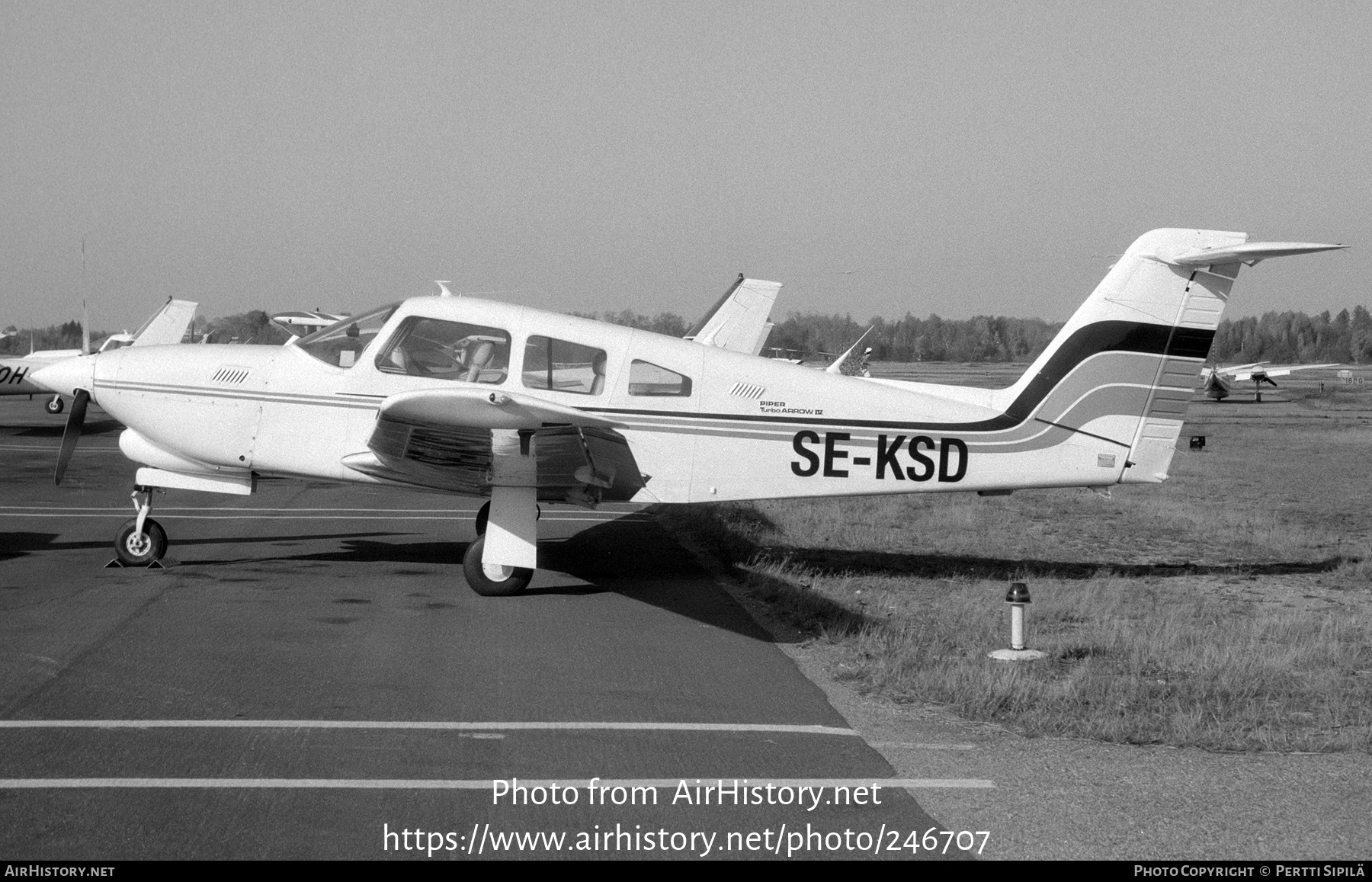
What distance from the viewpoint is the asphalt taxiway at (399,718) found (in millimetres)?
4629

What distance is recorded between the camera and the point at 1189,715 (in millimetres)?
6449

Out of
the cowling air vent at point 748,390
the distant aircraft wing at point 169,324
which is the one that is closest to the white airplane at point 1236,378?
the distant aircraft wing at point 169,324

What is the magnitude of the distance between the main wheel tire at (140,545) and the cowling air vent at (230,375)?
4.96 ft

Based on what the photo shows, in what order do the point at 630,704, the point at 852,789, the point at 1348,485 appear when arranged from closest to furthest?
the point at 852,789 → the point at 630,704 → the point at 1348,485

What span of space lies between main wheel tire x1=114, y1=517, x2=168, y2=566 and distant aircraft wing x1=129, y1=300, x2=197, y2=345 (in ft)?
80.1

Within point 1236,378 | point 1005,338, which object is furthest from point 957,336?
point 1236,378

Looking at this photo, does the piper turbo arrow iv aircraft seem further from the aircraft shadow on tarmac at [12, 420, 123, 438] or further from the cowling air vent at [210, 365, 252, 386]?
the aircraft shadow on tarmac at [12, 420, 123, 438]

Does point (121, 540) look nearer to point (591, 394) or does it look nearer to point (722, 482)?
point (591, 394)

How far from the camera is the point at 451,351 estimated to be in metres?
9.79

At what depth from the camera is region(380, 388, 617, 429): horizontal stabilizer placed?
8.07m

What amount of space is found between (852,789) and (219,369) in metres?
7.28

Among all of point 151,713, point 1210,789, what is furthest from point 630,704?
point 1210,789

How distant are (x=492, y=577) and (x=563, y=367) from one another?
1.83 m

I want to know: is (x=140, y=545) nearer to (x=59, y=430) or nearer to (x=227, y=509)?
(x=227, y=509)
